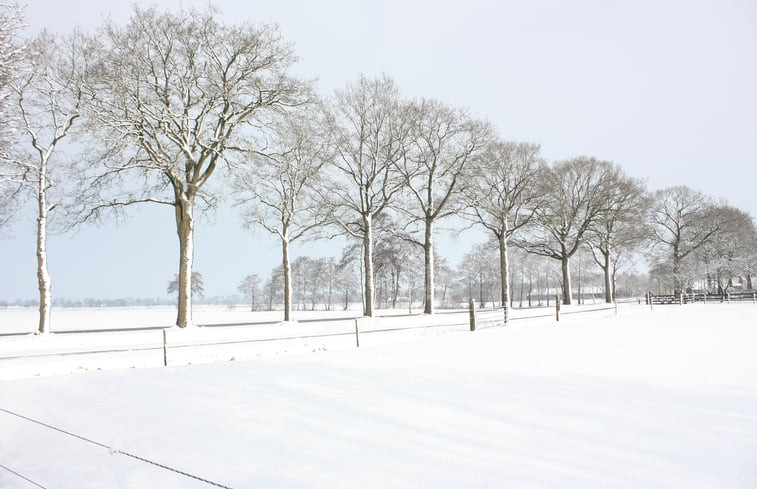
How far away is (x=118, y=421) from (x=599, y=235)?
4216cm

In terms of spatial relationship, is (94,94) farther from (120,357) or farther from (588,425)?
(588,425)

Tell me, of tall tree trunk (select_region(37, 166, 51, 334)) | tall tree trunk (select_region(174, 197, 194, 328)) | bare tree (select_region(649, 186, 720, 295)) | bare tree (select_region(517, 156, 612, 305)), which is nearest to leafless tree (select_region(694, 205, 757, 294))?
bare tree (select_region(649, 186, 720, 295))

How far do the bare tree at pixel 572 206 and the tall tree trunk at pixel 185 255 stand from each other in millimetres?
29395

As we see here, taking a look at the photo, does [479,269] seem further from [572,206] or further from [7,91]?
[7,91]

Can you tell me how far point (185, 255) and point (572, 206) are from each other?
35.3 m

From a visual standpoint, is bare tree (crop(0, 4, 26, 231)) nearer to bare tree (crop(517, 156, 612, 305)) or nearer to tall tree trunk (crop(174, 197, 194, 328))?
tall tree trunk (crop(174, 197, 194, 328))

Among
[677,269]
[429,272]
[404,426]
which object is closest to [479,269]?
[677,269]

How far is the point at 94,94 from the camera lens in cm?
1772

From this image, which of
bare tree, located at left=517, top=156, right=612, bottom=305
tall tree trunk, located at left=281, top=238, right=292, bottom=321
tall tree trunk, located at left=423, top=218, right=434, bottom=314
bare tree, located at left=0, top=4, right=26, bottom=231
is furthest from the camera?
bare tree, located at left=517, top=156, right=612, bottom=305

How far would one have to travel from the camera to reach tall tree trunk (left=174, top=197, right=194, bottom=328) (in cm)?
1966

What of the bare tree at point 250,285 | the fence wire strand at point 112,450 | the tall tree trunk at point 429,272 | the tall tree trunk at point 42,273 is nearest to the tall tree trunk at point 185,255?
the tall tree trunk at point 42,273

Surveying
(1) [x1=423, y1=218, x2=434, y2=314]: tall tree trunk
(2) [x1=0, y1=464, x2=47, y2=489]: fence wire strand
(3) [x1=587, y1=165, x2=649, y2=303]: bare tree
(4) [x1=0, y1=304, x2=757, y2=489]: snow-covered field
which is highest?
(3) [x1=587, y1=165, x2=649, y2=303]: bare tree

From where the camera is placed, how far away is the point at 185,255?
774 inches

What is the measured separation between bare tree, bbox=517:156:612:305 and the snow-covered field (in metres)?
31.3
